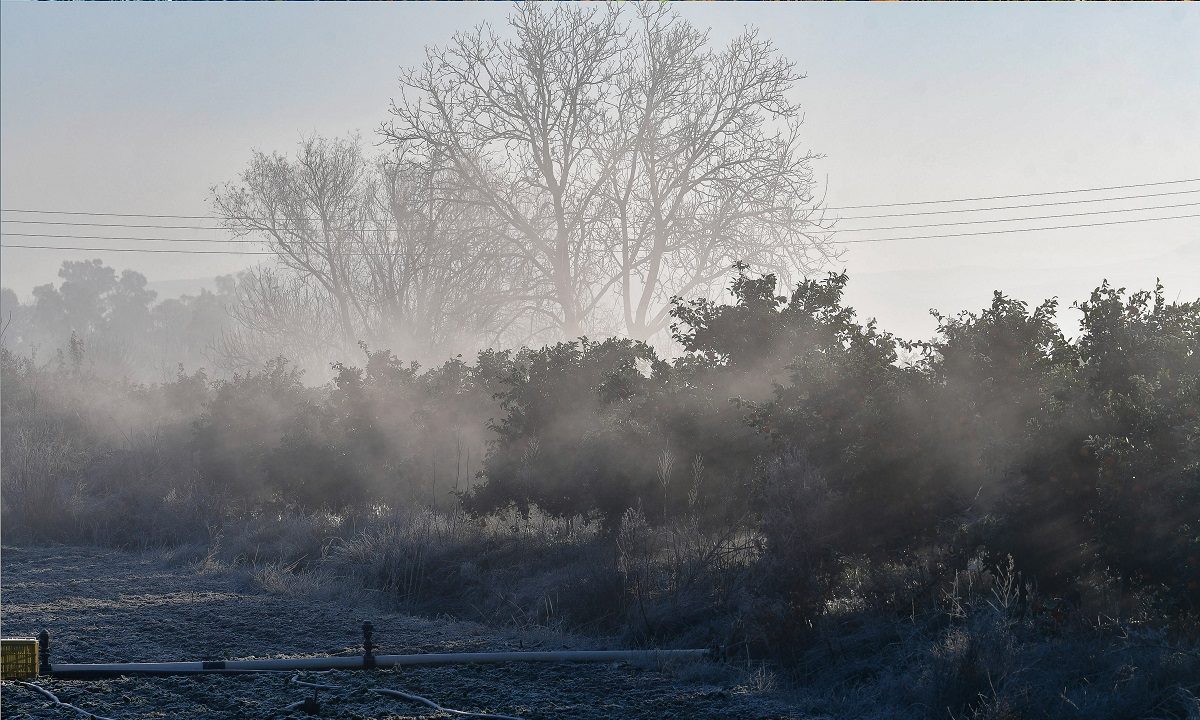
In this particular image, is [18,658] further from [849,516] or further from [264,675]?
[849,516]

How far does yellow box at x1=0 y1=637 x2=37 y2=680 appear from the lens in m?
6.81

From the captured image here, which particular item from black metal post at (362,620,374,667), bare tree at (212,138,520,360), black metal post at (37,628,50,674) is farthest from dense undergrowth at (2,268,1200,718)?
bare tree at (212,138,520,360)

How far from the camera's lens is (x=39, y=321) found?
112 meters

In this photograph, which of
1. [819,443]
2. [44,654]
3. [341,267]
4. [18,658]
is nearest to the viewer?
[18,658]

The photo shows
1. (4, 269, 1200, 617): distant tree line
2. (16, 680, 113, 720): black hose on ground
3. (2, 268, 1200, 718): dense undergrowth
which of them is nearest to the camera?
(16, 680, 113, 720): black hose on ground

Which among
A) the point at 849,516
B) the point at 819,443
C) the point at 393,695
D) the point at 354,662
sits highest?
the point at 819,443

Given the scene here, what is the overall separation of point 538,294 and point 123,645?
69.0 ft

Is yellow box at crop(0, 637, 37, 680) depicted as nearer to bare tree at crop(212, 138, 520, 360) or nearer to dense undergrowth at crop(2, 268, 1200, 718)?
dense undergrowth at crop(2, 268, 1200, 718)

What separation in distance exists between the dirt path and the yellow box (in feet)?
0.36

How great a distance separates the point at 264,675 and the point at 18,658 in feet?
5.01

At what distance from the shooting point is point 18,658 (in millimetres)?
6859

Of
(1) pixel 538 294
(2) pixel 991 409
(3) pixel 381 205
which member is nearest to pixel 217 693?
(2) pixel 991 409

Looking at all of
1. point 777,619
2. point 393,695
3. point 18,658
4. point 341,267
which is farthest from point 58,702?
point 341,267

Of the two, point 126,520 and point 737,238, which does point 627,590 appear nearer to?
point 126,520
